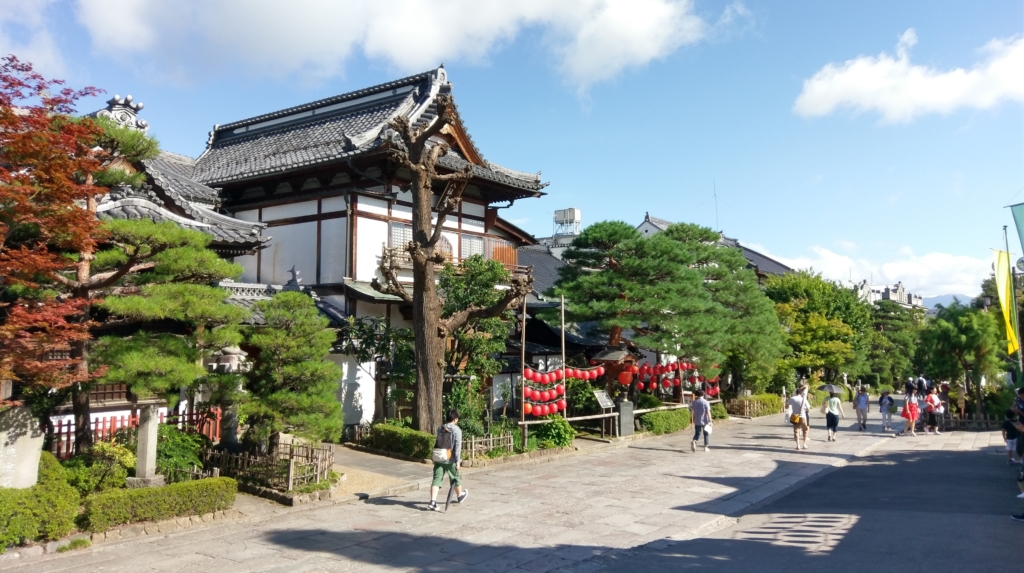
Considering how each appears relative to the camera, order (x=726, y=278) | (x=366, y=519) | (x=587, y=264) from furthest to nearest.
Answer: (x=726, y=278) → (x=587, y=264) → (x=366, y=519)

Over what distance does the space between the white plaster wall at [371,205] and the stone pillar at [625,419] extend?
9.82 m

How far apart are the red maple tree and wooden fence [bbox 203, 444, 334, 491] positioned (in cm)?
392

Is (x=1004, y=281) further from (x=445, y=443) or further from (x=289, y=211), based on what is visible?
(x=289, y=211)

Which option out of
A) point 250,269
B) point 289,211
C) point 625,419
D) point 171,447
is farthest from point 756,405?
point 171,447

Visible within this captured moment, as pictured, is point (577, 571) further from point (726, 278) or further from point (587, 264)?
point (726, 278)

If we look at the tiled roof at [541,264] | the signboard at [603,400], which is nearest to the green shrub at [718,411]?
the signboard at [603,400]

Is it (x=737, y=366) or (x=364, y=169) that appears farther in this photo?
(x=737, y=366)

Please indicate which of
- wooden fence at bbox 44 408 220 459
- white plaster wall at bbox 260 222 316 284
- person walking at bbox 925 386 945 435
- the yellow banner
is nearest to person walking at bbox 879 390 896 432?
person walking at bbox 925 386 945 435

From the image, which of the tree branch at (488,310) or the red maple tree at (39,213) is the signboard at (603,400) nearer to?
the tree branch at (488,310)

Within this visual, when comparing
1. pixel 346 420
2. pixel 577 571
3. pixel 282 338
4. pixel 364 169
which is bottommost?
pixel 577 571

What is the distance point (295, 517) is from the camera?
11.3 metres

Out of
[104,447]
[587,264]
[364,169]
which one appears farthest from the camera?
[587,264]

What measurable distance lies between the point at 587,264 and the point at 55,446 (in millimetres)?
16747

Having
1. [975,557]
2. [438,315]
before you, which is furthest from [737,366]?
[975,557]
